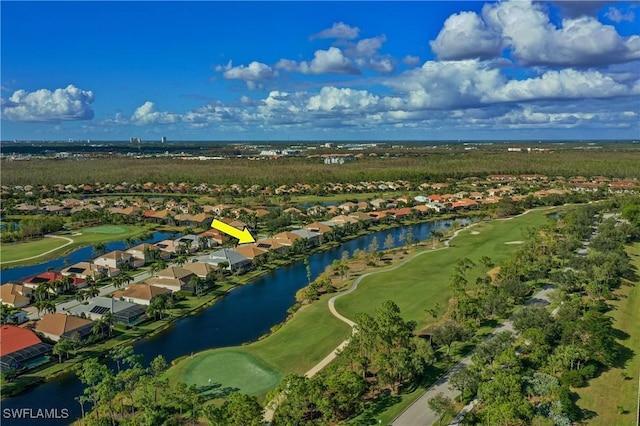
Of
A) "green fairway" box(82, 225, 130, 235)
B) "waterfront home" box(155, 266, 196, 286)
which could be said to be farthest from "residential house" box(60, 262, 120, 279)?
"green fairway" box(82, 225, 130, 235)

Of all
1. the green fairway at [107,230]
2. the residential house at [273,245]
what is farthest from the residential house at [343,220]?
the green fairway at [107,230]

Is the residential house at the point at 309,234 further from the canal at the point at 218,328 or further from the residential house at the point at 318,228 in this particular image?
the canal at the point at 218,328

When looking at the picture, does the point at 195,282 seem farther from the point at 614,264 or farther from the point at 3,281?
the point at 614,264

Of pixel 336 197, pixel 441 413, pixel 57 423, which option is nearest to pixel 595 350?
pixel 441 413

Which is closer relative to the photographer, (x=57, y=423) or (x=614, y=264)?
(x=57, y=423)

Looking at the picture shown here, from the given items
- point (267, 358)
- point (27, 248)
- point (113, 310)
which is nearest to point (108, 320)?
point (113, 310)

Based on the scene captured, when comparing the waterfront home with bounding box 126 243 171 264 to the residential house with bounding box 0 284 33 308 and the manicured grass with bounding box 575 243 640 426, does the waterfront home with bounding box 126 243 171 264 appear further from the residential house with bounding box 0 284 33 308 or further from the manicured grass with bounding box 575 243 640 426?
the manicured grass with bounding box 575 243 640 426

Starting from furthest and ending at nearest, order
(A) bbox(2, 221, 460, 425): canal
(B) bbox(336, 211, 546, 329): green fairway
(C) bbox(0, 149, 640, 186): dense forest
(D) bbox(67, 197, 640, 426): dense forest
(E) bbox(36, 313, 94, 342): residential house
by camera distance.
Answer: (C) bbox(0, 149, 640, 186): dense forest → (B) bbox(336, 211, 546, 329): green fairway → (E) bbox(36, 313, 94, 342): residential house → (A) bbox(2, 221, 460, 425): canal → (D) bbox(67, 197, 640, 426): dense forest

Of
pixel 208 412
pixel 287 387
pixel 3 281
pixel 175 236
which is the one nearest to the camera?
pixel 208 412
